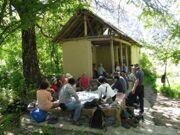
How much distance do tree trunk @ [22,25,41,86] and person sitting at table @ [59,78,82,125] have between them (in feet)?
20.9

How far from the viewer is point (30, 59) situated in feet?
58.5

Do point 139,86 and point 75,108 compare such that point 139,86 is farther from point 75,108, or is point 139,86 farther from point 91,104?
point 75,108

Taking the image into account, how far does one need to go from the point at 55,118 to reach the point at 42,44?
22928 mm

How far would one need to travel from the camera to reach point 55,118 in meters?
11.4

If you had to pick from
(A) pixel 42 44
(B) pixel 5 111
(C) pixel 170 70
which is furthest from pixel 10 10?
(C) pixel 170 70

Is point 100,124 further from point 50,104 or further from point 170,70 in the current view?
point 170,70

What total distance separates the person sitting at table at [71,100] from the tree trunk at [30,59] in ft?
20.9

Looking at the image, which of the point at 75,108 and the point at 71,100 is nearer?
the point at 75,108

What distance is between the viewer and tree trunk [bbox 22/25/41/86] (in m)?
17.7

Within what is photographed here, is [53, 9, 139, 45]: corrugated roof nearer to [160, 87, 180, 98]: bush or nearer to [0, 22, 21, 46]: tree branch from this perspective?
[160, 87, 180, 98]: bush

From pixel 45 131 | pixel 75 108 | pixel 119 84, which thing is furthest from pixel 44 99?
pixel 119 84

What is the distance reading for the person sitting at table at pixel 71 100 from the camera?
11359 mm

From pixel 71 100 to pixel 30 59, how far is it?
6.76 meters

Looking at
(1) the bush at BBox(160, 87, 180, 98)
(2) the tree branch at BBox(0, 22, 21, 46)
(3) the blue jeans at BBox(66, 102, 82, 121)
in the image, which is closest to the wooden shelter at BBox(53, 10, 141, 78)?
(1) the bush at BBox(160, 87, 180, 98)
